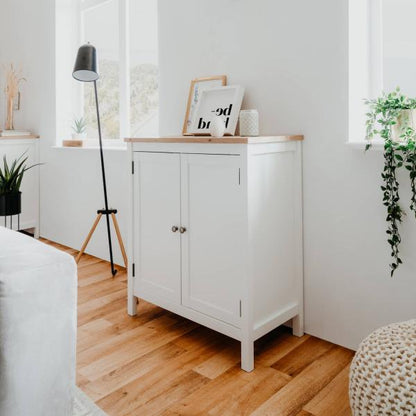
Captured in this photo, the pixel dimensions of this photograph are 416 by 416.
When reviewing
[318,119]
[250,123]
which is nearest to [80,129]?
Answer: [250,123]

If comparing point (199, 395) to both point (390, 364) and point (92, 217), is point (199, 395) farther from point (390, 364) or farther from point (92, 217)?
point (92, 217)

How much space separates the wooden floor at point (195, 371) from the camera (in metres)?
1.55

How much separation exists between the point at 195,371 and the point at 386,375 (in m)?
0.86

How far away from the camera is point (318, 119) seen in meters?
1.97

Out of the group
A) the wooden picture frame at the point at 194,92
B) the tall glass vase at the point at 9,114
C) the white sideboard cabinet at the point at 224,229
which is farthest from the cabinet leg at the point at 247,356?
the tall glass vase at the point at 9,114

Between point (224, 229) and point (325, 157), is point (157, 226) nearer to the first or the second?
point (224, 229)

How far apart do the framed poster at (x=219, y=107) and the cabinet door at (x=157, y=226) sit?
36cm

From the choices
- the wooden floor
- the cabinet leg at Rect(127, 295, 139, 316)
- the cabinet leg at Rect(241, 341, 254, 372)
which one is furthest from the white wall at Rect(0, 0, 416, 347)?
the cabinet leg at Rect(127, 295, 139, 316)

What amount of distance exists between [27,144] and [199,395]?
295 centimetres

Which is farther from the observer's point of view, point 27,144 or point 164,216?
point 27,144

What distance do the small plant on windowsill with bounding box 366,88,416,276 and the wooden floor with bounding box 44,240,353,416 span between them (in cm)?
54

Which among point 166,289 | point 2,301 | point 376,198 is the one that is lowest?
point 166,289

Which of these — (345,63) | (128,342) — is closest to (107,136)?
(128,342)

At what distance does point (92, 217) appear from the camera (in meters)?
3.35
